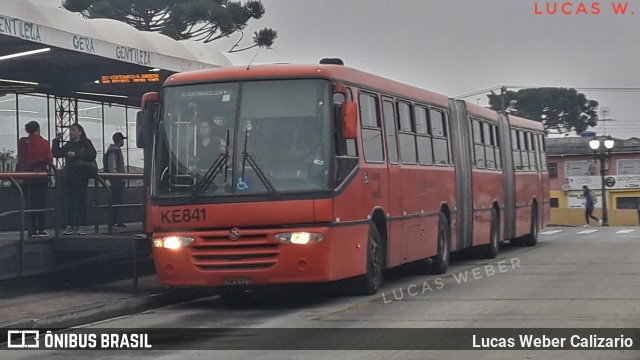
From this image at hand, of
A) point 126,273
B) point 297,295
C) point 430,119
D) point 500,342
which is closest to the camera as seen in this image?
point 500,342

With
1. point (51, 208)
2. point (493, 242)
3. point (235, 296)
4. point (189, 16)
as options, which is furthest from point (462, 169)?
point (189, 16)

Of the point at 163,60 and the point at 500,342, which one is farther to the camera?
the point at 163,60

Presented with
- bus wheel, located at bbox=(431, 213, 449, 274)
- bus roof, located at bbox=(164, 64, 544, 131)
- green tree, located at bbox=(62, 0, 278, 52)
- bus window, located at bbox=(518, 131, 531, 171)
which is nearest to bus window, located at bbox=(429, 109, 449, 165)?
bus wheel, located at bbox=(431, 213, 449, 274)

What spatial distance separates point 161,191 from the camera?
1518 cm

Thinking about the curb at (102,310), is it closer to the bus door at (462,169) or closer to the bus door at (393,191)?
the bus door at (393,191)

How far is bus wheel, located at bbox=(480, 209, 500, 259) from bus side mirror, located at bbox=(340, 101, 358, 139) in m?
9.98

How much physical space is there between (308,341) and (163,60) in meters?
8.71

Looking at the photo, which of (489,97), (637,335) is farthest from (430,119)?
(489,97)

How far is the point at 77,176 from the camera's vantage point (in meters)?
17.8

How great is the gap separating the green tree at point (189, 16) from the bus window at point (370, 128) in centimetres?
3535

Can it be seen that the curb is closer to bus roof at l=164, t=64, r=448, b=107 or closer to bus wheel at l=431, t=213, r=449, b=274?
bus roof at l=164, t=64, r=448, b=107

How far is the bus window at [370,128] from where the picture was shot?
16297 millimetres

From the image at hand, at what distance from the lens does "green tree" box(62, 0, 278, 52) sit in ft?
168

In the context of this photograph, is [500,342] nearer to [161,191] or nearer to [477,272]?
[161,191]
